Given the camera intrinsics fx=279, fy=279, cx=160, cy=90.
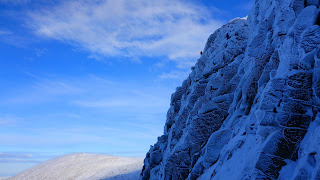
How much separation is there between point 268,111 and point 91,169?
7336cm

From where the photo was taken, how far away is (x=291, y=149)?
10.8 m

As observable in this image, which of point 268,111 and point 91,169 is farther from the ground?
point 268,111

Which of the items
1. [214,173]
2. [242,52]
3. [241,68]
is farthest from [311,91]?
[242,52]

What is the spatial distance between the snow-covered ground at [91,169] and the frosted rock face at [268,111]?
43.4 meters

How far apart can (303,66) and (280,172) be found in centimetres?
454

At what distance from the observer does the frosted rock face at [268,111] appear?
10727 mm

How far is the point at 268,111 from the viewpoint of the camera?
1195 cm

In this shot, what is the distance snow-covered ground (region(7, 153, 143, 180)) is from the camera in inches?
2712

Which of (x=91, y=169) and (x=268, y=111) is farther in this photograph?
(x=91, y=169)

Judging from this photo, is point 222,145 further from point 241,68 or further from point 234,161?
point 241,68

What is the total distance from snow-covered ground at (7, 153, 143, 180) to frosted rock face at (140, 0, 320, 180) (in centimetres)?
4345

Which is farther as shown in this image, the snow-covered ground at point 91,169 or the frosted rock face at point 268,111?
the snow-covered ground at point 91,169

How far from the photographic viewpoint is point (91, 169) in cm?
7800

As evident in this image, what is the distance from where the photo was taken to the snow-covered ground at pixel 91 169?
68875mm
